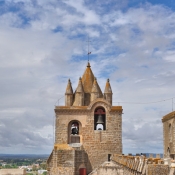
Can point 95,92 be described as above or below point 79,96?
above

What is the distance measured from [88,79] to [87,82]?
30 centimetres

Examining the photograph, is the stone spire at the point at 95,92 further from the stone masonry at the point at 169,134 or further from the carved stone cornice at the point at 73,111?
the stone masonry at the point at 169,134

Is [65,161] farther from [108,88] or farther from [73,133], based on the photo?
[108,88]

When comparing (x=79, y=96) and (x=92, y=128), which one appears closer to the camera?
(x=92, y=128)

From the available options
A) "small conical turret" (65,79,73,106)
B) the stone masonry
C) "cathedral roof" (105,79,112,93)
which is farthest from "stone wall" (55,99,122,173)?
the stone masonry

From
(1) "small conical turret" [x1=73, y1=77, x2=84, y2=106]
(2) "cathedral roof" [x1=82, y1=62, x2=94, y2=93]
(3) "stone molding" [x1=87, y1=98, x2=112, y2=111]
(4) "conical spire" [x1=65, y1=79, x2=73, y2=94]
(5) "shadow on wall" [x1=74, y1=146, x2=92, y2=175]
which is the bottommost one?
(5) "shadow on wall" [x1=74, y1=146, x2=92, y2=175]

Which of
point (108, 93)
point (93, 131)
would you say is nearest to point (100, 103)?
point (108, 93)

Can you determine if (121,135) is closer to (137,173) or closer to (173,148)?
(173,148)

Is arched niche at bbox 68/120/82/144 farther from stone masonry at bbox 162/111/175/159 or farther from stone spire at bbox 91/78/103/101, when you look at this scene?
stone masonry at bbox 162/111/175/159

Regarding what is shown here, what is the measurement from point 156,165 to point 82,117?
1869cm

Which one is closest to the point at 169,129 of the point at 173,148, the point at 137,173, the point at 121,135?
the point at 173,148

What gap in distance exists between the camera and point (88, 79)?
31203 mm

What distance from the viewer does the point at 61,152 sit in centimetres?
2661

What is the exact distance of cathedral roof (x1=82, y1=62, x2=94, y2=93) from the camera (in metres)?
30.7
